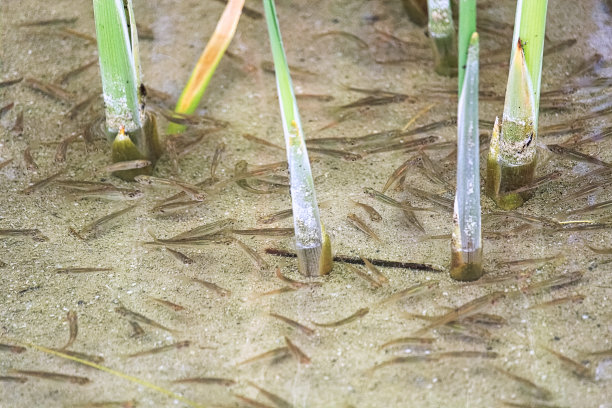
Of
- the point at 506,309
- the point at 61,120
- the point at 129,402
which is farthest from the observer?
the point at 61,120

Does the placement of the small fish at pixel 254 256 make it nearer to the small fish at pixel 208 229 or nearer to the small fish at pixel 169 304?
the small fish at pixel 208 229

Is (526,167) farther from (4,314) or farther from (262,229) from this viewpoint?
(4,314)

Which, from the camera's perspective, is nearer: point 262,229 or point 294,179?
point 294,179

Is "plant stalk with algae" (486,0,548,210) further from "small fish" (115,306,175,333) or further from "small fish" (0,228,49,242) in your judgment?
"small fish" (0,228,49,242)

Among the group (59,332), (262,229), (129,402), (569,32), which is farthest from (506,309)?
(569,32)

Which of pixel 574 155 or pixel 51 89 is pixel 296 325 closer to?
pixel 574 155

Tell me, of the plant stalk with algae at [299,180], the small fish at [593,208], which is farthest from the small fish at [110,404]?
the small fish at [593,208]
